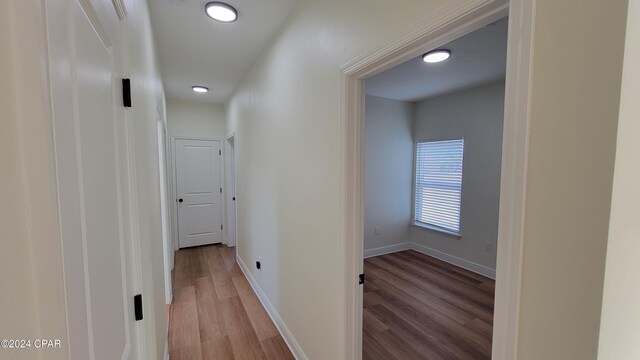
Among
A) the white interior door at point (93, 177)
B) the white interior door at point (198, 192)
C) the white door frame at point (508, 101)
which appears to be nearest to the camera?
the white interior door at point (93, 177)

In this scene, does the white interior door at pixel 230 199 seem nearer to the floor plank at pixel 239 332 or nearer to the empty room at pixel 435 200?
the floor plank at pixel 239 332

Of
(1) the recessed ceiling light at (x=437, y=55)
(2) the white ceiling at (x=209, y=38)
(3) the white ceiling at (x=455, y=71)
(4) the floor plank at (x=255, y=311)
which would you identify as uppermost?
(2) the white ceiling at (x=209, y=38)

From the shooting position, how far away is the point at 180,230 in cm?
472

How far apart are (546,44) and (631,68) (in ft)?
0.58

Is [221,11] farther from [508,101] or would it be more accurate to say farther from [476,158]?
[476,158]

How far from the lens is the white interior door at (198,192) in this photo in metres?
4.67

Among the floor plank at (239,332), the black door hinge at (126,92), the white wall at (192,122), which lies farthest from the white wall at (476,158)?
the black door hinge at (126,92)

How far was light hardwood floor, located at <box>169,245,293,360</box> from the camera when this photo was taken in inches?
86.7

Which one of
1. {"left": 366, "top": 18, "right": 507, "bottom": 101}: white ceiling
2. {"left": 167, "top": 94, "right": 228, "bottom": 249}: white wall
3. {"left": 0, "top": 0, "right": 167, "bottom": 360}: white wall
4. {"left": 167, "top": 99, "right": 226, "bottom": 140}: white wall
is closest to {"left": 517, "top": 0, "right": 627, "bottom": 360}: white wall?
{"left": 0, "top": 0, "right": 167, "bottom": 360}: white wall

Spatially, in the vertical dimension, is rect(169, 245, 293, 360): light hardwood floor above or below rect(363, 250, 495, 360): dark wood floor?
above

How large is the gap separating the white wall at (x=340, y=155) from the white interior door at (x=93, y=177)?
1011mm

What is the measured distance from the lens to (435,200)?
4.46 metres

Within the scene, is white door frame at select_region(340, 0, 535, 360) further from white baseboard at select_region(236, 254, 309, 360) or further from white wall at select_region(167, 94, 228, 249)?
white wall at select_region(167, 94, 228, 249)

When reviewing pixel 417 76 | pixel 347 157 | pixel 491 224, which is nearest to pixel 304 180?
pixel 347 157
